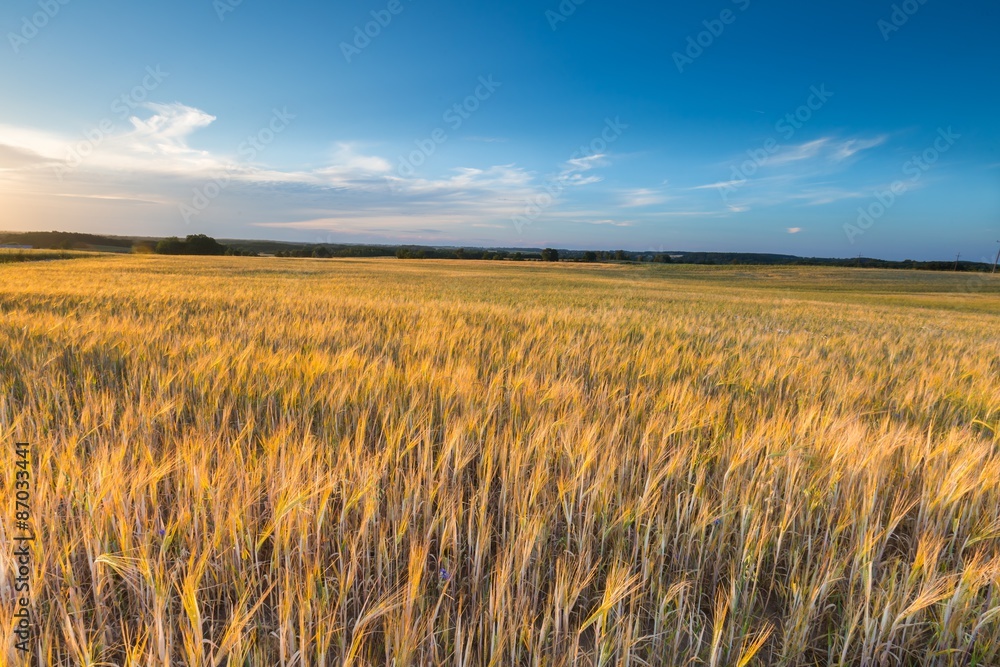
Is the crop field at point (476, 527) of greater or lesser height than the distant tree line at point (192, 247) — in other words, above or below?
below

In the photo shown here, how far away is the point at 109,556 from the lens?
109 cm

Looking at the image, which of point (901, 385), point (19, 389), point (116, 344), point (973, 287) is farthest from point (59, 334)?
point (973, 287)

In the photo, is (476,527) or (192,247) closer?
(476,527)

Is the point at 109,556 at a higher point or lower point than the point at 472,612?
higher

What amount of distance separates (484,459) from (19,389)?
2835 millimetres

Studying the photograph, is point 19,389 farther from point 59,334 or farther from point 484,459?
point 484,459

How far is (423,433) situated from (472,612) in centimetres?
88

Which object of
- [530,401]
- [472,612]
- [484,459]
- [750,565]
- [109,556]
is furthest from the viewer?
[530,401]

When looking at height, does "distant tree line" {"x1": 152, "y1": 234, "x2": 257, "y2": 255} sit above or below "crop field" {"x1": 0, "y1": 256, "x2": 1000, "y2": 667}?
above

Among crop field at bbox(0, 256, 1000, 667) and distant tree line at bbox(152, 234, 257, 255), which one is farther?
distant tree line at bbox(152, 234, 257, 255)

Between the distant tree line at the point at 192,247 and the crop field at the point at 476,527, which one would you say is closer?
the crop field at the point at 476,527

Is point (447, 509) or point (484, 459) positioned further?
point (484, 459)

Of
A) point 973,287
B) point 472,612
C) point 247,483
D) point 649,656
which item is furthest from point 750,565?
point 973,287

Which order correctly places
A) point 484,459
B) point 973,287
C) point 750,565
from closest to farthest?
point 750,565, point 484,459, point 973,287
